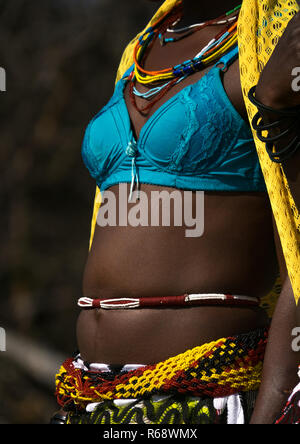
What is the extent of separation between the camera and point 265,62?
5.16 feet

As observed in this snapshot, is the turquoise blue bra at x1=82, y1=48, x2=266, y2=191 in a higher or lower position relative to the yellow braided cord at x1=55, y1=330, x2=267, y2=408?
higher

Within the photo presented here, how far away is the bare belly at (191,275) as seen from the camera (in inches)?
66.9

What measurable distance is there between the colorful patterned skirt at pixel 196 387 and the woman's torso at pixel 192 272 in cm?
4

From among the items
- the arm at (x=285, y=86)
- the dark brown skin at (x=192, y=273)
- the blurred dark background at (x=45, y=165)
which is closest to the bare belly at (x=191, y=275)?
the dark brown skin at (x=192, y=273)

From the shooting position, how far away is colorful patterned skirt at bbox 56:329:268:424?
5.39 feet

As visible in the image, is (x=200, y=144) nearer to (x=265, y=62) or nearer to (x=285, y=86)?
(x=265, y=62)

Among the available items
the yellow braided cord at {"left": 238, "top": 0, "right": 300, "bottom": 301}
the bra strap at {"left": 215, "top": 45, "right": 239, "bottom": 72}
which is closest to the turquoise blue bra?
the bra strap at {"left": 215, "top": 45, "right": 239, "bottom": 72}

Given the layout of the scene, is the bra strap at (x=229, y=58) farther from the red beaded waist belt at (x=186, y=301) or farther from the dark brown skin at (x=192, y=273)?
the red beaded waist belt at (x=186, y=301)

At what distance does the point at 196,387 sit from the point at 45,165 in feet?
12.4

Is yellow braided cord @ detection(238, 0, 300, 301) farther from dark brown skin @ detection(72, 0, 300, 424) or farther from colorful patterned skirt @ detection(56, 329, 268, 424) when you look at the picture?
colorful patterned skirt @ detection(56, 329, 268, 424)

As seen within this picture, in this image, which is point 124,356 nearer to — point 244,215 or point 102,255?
point 102,255

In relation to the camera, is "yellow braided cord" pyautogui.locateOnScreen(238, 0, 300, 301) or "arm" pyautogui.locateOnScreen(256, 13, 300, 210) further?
"yellow braided cord" pyautogui.locateOnScreen(238, 0, 300, 301)

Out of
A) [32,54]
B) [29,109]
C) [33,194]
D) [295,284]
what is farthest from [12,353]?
[295,284]

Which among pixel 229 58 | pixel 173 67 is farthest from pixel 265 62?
pixel 173 67
